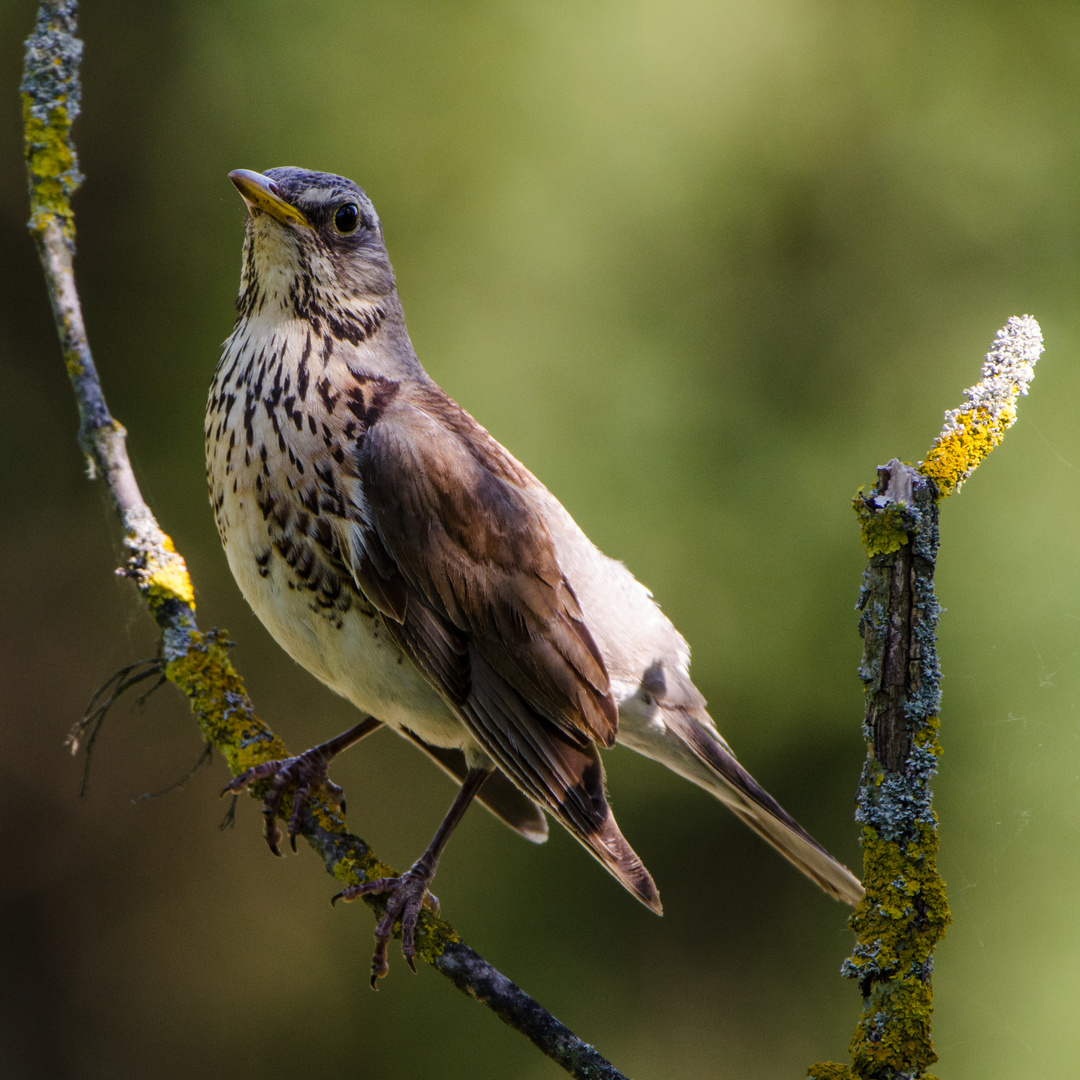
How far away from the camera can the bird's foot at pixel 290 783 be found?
3.03 m

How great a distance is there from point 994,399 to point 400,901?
5.87 ft

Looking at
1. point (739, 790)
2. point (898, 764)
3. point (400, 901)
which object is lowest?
point (400, 901)

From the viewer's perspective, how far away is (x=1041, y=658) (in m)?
4.55

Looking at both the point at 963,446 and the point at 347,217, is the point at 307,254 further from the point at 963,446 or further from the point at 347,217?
the point at 963,446

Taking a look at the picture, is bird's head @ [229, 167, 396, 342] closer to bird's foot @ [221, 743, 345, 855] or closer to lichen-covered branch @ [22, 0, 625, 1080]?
lichen-covered branch @ [22, 0, 625, 1080]

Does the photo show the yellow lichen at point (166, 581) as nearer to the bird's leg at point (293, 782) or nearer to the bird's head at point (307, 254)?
the bird's leg at point (293, 782)

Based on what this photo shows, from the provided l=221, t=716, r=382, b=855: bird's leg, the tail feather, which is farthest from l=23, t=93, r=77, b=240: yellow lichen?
the tail feather

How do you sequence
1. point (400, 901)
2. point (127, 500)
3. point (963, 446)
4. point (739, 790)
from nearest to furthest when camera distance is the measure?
point (963, 446), point (400, 901), point (127, 500), point (739, 790)

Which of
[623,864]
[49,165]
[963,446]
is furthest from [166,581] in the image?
[963,446]

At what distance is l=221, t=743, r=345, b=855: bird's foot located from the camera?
119 inches

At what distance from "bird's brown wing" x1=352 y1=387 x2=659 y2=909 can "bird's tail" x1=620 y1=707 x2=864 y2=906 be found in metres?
0.37

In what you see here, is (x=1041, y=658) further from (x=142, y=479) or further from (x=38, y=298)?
(x=38, y=298)

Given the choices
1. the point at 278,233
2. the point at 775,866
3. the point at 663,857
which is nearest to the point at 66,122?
the point at 278,233

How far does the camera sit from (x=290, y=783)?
3135 millimetres
